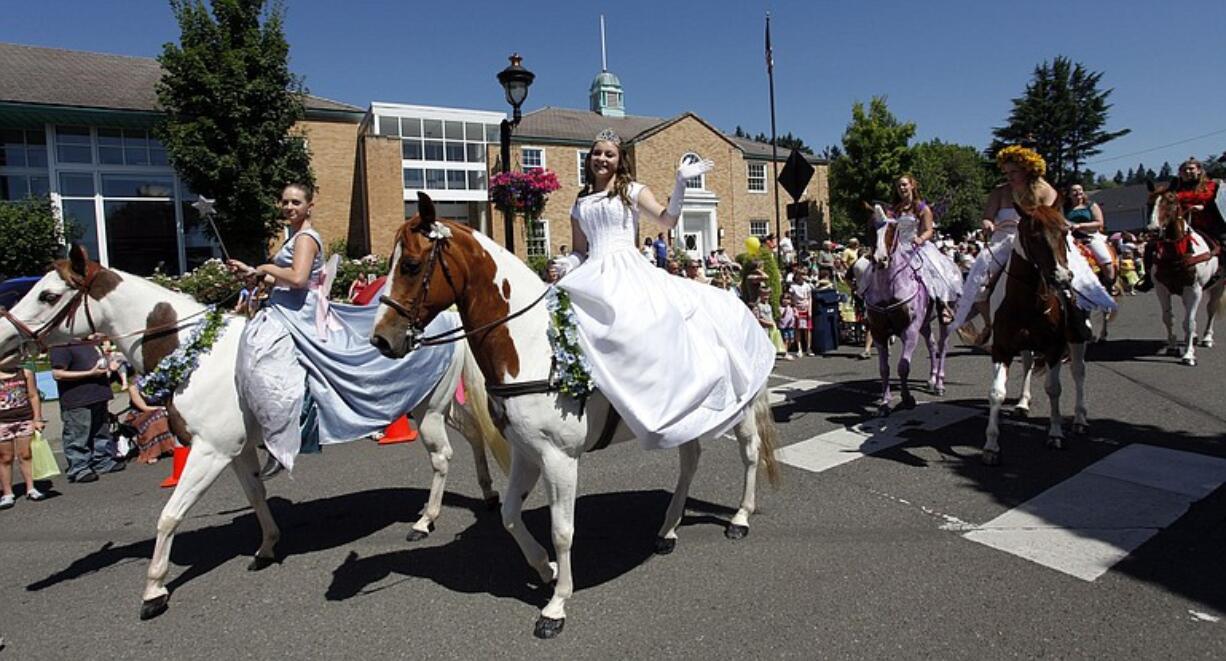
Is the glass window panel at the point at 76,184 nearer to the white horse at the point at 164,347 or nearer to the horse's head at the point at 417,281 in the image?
the white horse at the point at 164,347

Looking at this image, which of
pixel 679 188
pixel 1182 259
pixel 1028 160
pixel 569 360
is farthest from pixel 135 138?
pixel 1182 259

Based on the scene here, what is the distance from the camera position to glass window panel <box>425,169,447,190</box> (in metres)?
30.5

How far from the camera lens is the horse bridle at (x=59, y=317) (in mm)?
4125

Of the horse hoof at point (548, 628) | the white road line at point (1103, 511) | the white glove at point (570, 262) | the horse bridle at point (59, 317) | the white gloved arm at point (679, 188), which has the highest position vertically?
the white gloved arm at point (679, 188)

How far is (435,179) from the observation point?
3064 centimetres

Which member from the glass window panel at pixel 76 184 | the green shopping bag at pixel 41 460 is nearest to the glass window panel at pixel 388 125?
the glass window panel at pixel 76 184

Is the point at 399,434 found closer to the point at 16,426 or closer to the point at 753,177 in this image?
the point at 16,426

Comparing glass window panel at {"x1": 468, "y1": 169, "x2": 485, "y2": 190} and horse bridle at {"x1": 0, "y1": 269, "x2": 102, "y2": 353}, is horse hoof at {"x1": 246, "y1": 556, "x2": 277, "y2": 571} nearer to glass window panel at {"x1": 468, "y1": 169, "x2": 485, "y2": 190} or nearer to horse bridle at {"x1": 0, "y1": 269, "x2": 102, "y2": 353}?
horse bridle at {"x1": 0, "y1": 269, "x2": 102, "y2": 353}

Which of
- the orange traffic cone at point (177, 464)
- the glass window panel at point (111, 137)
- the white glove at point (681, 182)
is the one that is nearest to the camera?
the white glove at point (681, 182)

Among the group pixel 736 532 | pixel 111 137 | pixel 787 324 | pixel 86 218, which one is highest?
pixel 111 137

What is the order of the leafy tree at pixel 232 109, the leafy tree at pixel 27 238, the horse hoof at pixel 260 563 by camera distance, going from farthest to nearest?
the leafy tree at pixel 232 109 < the leafy tree at pixel 27 238 < the horse hoof at pixel 260 563

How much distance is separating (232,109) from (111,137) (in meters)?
7.04

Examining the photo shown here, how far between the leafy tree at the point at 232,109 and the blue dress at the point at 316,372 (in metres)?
20.3

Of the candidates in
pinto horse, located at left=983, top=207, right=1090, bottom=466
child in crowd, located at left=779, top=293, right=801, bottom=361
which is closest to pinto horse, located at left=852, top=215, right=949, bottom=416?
pinto horse, located at left=983, top=207, right=1090, bottom=466
